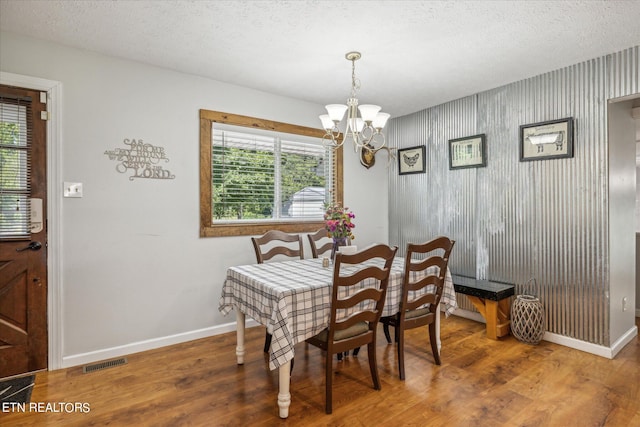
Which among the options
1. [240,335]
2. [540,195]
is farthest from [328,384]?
[540,195]

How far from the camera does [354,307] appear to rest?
2176 millimetres

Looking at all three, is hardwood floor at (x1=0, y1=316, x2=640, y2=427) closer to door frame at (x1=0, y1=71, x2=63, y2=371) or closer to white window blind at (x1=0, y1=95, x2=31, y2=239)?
door frame at (x1=0, y1=71, x2=63, y2=371)

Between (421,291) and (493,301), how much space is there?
1032 mm

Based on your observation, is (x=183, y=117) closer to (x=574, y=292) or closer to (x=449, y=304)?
(x=449, y=304)

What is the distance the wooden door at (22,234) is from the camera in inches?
96.0

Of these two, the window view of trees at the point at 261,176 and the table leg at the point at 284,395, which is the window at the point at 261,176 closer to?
the window view of trees at the point at 261,176

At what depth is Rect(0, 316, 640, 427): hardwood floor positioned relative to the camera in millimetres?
1980

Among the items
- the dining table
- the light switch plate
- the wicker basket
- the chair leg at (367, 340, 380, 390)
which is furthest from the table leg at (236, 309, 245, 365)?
the wicker basket

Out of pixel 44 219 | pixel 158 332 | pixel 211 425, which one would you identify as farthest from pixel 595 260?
pixel 44 219

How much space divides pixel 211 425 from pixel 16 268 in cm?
189

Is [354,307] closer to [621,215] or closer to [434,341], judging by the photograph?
[434,341]

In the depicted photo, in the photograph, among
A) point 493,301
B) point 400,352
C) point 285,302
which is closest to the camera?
point 285,302

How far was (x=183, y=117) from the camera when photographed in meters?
3.17

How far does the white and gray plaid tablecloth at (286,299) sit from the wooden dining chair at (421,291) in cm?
9
